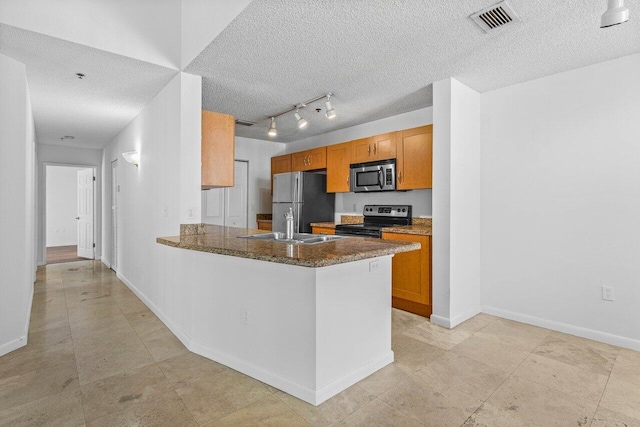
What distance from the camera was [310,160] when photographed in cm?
518

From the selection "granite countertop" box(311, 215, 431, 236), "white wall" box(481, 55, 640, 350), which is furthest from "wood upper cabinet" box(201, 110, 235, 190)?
"white wall" box(481, 55, 640, 350)

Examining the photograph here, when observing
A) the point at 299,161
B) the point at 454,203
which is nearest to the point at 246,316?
the point at 454,203

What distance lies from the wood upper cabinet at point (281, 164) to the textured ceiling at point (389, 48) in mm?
1929

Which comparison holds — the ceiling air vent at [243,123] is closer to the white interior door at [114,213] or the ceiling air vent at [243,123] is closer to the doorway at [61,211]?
the white interior door at [114,213]

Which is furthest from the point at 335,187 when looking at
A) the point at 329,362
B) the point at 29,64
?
the point at 29,64

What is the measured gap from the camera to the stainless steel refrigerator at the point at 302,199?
488 cm

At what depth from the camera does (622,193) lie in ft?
8.89

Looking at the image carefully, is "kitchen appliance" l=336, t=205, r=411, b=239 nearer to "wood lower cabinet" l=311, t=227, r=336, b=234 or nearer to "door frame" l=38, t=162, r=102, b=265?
"wood lower cabinet" l=311, t=227, r=336, b=234

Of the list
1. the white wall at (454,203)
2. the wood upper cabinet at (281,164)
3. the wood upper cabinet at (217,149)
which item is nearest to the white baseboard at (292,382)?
the white wall at (454,203)

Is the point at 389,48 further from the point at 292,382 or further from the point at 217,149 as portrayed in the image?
the point at 292,382

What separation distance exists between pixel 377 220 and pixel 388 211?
230 mm

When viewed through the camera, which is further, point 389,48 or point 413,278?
point 413,278

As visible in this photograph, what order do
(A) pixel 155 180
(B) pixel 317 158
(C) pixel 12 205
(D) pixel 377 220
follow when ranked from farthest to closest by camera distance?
(B) pixel 317 158, (D) pixel 377 220, (A) pixel 155 180, (C) pixel 12 205

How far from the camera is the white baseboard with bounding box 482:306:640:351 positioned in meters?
2.68
